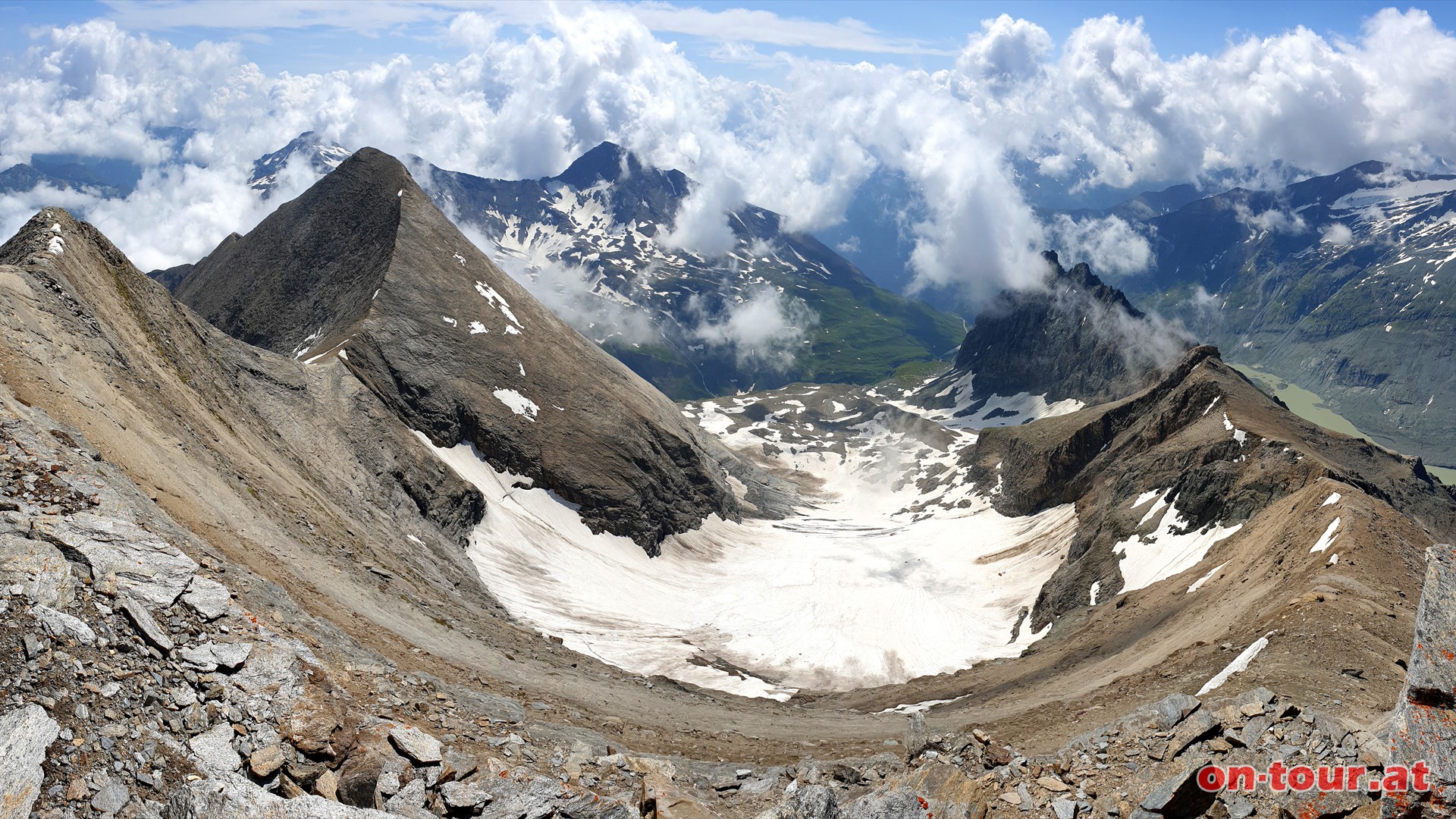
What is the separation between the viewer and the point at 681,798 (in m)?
25.3

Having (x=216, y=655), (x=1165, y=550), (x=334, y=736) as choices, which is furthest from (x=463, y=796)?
(x=1165, y=550)

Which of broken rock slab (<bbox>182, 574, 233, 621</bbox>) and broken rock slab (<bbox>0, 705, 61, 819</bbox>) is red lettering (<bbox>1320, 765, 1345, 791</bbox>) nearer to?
broken rock slab (<bbox>0, 705, 61, 819</bbox>)

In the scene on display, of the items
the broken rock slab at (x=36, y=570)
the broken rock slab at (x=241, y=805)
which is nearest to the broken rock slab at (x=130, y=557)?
the broken rock slab at (x=36, y=570)

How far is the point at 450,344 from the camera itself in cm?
10812

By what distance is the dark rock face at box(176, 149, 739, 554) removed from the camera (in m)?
102

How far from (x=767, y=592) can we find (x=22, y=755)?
9330cm

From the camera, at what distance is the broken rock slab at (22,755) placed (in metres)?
15.7

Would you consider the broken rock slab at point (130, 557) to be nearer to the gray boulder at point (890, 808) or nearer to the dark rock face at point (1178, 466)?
the gray boulder at point (890, 808)

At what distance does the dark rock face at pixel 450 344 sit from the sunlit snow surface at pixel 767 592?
15.0 feet

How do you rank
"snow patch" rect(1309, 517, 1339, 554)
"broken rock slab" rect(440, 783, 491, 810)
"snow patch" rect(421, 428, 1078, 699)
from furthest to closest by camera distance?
"snow patch" rect(421, 428, 1078, 699)
"snow patch" rect(1309, 517, 1339, 554)
"broken rock slab" rect(440, 783, 491, 810)

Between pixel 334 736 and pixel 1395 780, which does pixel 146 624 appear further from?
pixel 1395 780

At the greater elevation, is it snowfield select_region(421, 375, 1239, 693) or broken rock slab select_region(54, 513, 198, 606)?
snowfield select_region(421, 375, 1239, 693)

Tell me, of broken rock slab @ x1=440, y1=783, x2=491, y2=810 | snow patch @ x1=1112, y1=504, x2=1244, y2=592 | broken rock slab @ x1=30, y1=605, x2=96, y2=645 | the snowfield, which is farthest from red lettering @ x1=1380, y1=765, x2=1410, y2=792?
snow patch @ x1=1112, y1=504, x2=1244, y2=592

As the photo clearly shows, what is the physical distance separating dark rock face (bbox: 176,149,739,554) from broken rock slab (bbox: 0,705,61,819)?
3216 inches
